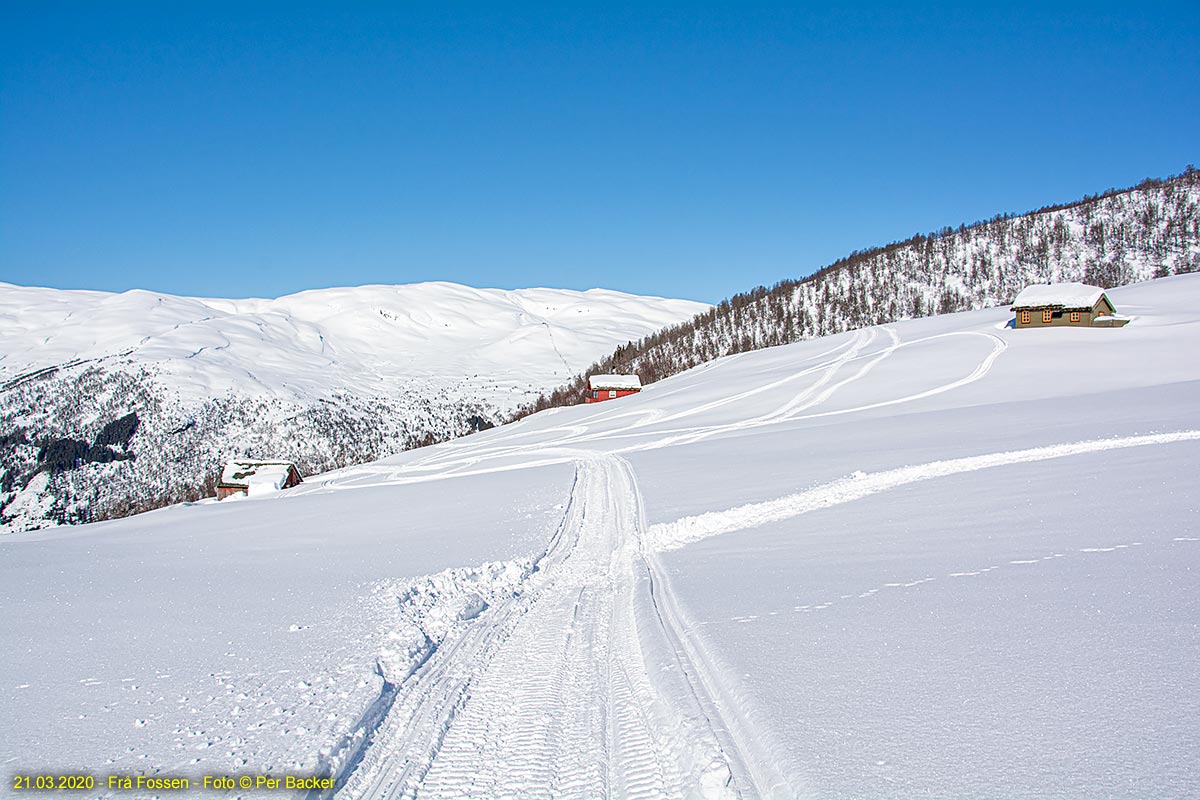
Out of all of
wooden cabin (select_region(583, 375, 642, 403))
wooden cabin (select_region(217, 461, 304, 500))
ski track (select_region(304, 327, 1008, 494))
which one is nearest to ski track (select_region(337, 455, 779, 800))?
ski track (select_region(304, 327, 1008, 494))

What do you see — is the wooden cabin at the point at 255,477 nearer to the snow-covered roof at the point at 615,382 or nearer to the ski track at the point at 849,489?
the snow-covered roof at the point at 615,382

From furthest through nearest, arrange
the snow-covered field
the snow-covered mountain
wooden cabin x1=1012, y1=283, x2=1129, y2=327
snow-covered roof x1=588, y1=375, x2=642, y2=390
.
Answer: the snow-covered mountain
snow-covered roof x1=588, y1=375, x2=642, y2=390
wooden cabin x1=1012, y1=283, x2=1129, y2=327
the snow-covered field

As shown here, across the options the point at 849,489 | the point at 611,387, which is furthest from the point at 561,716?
the point at 611,387

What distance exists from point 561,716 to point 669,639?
1783 mm

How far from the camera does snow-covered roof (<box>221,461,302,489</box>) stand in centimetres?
5022

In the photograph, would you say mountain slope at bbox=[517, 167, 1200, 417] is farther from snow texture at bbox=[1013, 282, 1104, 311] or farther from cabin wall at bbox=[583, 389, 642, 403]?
snow texture at bbox=[1013, 282, 1104, 311]

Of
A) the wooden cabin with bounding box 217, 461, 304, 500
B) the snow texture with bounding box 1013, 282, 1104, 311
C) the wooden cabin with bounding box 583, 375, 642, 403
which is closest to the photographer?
the wooden cabin with bounding box 217, 461, 304, 500

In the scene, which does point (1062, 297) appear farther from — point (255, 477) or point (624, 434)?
point (255, 477)

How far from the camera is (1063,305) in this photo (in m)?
53.6

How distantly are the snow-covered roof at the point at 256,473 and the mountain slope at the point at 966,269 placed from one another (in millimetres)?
82207

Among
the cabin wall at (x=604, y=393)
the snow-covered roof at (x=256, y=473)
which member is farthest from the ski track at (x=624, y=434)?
the cabin wall at (x=604, y=393)

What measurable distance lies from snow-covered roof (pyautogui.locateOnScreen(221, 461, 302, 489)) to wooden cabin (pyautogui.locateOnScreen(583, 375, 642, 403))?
34.2 m

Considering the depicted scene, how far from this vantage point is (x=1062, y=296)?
5434 cm

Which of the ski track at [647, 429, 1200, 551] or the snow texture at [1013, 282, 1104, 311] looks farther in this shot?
the snow texture at [1013, 282, 1104, 311]
